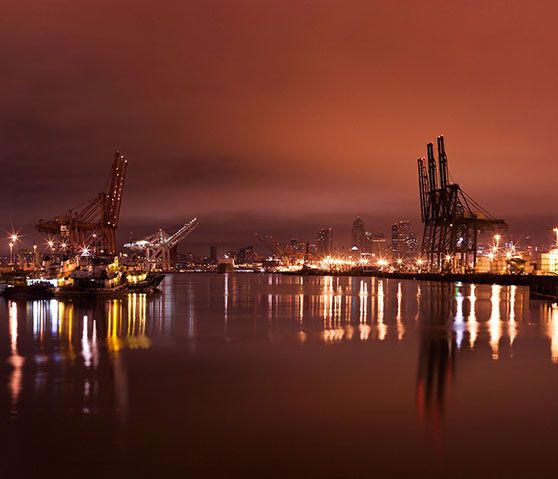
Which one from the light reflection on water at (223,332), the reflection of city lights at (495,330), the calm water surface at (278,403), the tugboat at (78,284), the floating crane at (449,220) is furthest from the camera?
the floating crane at (449,220)

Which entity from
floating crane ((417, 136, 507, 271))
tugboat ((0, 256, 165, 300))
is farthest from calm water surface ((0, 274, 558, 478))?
floating crane ((417, 136, 507, 271))

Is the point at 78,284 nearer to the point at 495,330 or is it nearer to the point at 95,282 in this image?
the point at 95,282

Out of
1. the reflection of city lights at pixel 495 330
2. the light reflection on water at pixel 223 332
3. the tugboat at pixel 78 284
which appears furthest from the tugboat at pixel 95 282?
the reflection of city lights at pixel 495 330

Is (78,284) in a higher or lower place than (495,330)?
higher

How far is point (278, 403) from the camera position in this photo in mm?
11383

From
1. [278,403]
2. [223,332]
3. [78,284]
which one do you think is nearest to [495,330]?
[223,332]

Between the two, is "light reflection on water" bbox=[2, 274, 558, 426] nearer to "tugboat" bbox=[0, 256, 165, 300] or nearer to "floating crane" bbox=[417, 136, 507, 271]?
"tugboat" bbox=[0, 256, 165, 300]

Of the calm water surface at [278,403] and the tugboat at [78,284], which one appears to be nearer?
the calm water surface at [278,403]

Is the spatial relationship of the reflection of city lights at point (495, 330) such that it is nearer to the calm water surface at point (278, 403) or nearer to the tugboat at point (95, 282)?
the calm water surface at point (278, 403)

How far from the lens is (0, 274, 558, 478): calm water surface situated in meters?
8.20

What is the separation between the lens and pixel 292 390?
12.5 metres

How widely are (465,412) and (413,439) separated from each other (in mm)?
1957

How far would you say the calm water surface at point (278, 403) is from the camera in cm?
820

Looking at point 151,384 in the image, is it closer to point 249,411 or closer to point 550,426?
point 249,411
